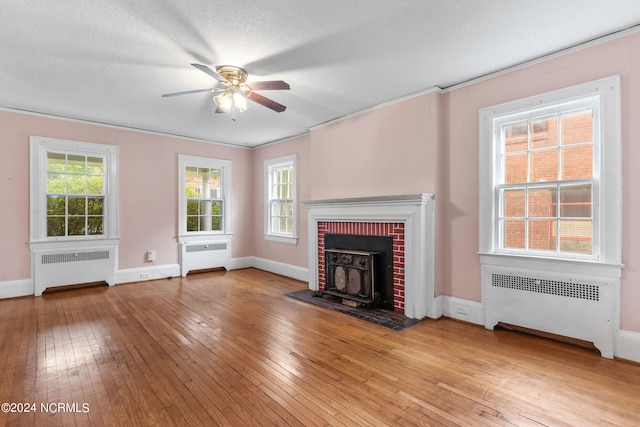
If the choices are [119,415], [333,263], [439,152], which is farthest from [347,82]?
[119,415]

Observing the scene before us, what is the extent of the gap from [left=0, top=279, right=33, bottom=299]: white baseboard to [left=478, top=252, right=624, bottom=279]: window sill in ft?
20.1

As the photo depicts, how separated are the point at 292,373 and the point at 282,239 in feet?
12.7

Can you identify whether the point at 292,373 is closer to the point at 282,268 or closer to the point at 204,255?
the point at 282,268

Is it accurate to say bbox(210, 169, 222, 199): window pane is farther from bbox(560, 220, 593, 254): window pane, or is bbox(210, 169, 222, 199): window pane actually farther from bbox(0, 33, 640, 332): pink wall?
bbox(560, 220, 593, 254): window pane

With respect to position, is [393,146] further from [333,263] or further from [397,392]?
[397,392]

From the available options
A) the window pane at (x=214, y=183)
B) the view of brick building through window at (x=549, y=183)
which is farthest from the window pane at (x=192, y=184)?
the view of brick building through window at (x=549, y=183)

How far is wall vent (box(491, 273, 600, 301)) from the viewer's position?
2.71 meters

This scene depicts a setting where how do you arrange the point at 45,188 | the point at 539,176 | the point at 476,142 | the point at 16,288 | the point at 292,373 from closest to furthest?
1. the point at 292,373
2. the point at 539,176
3. the point at 476,142
4. the point at 16,288
5. the point at 45,188

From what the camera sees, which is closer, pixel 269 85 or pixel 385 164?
pixel 269 85

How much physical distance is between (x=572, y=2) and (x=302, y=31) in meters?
1.94

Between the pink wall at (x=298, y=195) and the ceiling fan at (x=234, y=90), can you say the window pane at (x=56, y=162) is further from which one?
the pink wall at (x=298, y=195)

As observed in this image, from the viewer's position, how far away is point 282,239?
616 cm

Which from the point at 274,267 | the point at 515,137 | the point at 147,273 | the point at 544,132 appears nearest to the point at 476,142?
the point at 515,137

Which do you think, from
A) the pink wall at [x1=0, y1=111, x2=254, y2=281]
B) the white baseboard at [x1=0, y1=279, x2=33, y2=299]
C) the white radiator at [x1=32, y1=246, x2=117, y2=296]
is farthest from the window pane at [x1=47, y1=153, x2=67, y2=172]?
the white baseboard at [x1=0, y1=279, x2=33, y2=299]
